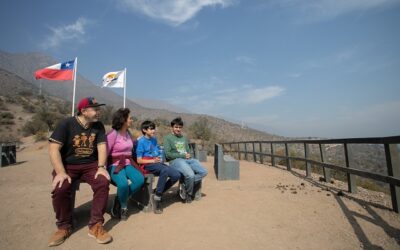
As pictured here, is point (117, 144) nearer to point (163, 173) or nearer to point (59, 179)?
point (163, 173)

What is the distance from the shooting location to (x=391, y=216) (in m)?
4.20

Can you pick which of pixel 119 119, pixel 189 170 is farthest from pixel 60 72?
pixel 189 170

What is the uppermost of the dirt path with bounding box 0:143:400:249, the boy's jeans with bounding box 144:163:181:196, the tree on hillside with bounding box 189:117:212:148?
the tree on hillside with bounding box 189:117:212:148

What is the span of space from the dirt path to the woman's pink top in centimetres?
98

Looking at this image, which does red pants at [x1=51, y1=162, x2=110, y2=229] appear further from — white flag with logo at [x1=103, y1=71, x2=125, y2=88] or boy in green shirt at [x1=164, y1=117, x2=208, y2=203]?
white flag with logo at [x1=103, y1=71, x2=125, y2=88]

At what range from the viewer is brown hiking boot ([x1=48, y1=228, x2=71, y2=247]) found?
133 inches

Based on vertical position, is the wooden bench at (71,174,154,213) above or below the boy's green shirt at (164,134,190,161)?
below

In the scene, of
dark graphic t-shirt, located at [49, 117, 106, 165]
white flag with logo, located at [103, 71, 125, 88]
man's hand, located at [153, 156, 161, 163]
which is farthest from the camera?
white flag with logo, located at [103, 71, 125, 88]

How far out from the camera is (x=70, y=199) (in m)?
3.79

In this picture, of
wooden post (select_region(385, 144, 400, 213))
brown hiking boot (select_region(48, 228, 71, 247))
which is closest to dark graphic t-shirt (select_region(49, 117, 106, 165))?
brown hiking boot (select_region(48, 228, 71, 247))

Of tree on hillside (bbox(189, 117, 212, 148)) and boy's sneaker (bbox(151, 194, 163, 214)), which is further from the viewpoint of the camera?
tree on hillside (bbox(189, 117, 212, 148))

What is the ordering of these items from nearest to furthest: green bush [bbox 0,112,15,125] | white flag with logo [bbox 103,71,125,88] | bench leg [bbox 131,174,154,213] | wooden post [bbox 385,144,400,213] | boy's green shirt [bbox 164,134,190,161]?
1. wooden post [bbox 385,144,400,213]
2. bench leg [bbox 131,174,154,213]
3. boy's green shirt [bbox 164,134,190,161]
4. white flag with logo [bbox 103,71,125,88]
5. green bush [bbox 0,112,15,125]

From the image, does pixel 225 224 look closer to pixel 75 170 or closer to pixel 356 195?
pixel 75 170

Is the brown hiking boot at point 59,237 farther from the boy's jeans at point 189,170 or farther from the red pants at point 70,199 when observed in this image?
the boy's jeans at point 189,170
